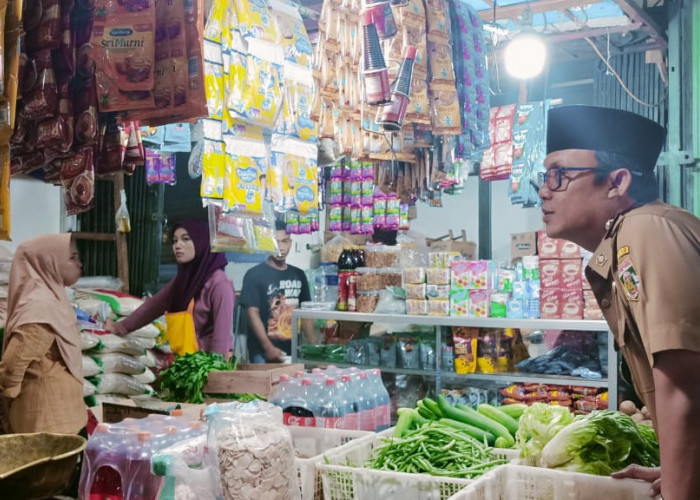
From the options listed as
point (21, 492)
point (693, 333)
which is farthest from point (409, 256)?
point (21, 492)

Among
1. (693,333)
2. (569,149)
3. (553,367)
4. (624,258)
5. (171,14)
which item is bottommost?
(553,367)

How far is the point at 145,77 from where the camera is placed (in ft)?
10.4

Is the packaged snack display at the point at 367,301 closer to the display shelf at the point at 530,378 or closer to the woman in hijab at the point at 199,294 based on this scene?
the display shelf at the point at 530,378

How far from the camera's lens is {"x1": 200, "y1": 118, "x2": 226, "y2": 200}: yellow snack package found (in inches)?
138

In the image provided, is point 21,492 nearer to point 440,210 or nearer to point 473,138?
point 473,138

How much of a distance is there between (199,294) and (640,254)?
4.49 metres

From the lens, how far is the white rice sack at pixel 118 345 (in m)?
5.26

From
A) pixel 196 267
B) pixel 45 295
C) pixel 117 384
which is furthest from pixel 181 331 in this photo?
pixel 45 295

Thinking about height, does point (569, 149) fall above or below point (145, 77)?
below

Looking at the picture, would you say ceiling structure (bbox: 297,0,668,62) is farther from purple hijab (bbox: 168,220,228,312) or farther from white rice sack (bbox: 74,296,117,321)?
white rice sack (bbox: 74,296,117,321)

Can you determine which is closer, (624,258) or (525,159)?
(624,258)

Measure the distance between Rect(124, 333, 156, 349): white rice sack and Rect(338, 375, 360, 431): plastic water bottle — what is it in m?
2.78

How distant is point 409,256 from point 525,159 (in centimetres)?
234

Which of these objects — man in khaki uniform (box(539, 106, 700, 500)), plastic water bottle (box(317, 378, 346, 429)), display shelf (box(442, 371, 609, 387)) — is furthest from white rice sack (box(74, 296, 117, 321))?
man in khaki uniform (box(539, 106, 700, 500))
